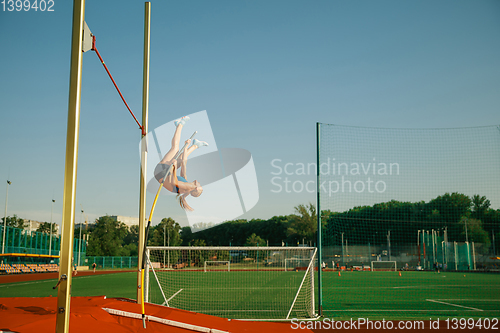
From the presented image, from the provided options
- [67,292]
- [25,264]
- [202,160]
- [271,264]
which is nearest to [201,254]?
[271,264]

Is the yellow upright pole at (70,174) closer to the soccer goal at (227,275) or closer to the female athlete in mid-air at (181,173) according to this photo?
the female athlete in mid-air at (181,173)

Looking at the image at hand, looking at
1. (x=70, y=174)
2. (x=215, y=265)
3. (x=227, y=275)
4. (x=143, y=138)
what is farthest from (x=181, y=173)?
(x=227, y=275)

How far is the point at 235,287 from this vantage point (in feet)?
49.0

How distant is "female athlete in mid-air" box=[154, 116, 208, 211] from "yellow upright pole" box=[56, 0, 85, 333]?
197 centimetres

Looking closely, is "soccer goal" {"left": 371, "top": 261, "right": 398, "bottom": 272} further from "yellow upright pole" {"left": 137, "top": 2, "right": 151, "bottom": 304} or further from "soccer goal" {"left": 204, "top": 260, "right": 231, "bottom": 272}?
"yellow upright pole" {"left": 137, "top": 2, "right": 151, "bottom": 304}

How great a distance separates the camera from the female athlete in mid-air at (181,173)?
4750 mm

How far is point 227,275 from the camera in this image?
1389cm

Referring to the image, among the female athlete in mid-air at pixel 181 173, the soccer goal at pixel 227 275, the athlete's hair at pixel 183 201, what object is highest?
the female athlete in mid-air at pixel 181 173

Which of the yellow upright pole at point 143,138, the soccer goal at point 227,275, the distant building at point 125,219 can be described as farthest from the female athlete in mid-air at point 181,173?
the distant building at point 125,219

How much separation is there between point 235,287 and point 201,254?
4.62 meters

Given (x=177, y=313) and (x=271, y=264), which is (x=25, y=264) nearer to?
(x=271, y=264)

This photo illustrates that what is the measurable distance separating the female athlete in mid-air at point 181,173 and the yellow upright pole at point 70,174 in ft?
6.46

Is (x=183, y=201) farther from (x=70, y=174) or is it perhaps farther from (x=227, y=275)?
(x=227, y=275)

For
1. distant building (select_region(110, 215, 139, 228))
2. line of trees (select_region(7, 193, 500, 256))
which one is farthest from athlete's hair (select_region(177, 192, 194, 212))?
distant building (select_region(110, 215, 139, 228))
